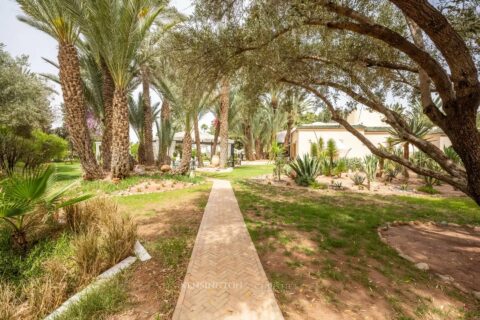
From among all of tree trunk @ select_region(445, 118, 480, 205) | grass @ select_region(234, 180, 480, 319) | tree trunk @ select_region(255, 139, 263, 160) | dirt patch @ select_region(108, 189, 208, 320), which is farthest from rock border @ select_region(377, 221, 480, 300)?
tree trunk @ select_region(255, 139, 263, 160)

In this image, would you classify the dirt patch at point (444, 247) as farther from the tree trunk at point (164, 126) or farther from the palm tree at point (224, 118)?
the tree trunk at point (164, 126)

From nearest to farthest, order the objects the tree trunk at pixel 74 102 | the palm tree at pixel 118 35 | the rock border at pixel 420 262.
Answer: the rock border at pixel 420 262 < the palm tree at pixel 118 35 < the tree trunk at pixel 74 102

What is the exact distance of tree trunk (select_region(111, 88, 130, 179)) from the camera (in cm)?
1101

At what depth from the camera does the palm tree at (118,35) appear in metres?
9.13

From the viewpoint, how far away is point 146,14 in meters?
10.7

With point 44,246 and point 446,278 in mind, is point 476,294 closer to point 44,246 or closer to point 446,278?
point 446,278

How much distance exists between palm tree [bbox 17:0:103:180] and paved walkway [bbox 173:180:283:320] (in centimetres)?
877

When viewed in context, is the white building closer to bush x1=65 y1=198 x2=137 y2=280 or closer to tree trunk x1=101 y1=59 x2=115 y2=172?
tree trunk x1=101 y1=59 x2=115 y2=172

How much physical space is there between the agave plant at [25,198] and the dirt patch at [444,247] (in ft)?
22.0

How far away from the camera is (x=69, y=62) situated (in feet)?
33.9

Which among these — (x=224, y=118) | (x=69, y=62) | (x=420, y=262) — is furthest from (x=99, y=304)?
(x=224, y=118)

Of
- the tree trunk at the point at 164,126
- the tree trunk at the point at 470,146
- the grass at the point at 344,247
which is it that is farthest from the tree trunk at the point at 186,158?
the tree trunk at the point at 470,146

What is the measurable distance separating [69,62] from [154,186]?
22.6 feet

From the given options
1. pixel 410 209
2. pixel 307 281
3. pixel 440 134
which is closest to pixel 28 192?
pixel 307 281
